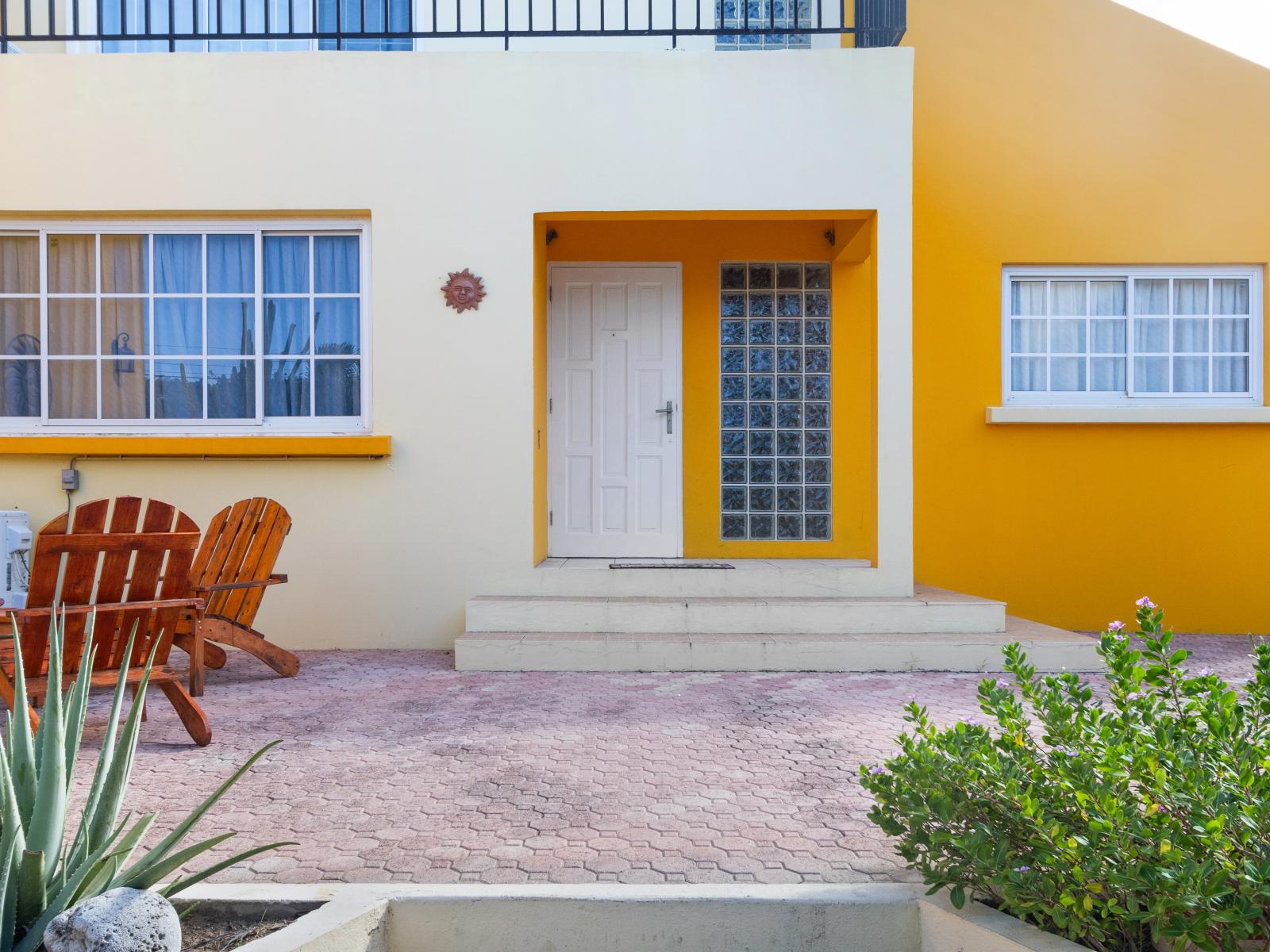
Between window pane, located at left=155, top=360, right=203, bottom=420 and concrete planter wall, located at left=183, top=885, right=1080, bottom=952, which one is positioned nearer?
concrete planter wall, located at left=183, top=885, right=1080, bottom=952

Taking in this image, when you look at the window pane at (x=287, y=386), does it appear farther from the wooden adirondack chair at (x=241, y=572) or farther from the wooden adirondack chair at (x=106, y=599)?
the wooden adirondack chair at (x=106, y=599)

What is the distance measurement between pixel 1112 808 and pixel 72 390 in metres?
6.99

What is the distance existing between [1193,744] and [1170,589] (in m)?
5.95

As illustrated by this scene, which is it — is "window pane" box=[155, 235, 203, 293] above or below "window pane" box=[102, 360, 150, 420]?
above

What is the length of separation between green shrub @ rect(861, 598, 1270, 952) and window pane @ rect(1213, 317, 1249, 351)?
626 cm

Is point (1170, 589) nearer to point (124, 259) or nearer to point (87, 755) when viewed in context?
point (87, 755)

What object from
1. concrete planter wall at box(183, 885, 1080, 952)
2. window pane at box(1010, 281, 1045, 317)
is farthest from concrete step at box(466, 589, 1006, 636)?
concrete planter wall at box(183, 885, 1080, 952)

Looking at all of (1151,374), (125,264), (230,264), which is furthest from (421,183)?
(1151,374)

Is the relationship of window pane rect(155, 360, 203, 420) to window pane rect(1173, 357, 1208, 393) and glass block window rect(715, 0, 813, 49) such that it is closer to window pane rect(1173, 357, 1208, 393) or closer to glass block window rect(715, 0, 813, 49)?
glass block window rect(715, 0, 813, 49)

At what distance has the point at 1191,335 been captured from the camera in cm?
756

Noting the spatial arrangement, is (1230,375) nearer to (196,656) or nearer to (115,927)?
(196,656)

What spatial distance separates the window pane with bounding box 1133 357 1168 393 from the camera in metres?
7.57

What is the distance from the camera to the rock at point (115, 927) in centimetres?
190

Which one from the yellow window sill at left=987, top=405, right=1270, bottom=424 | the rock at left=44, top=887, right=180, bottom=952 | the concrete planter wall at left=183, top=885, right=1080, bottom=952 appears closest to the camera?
the rock at left=44, top=887, right=180, bottom=952
